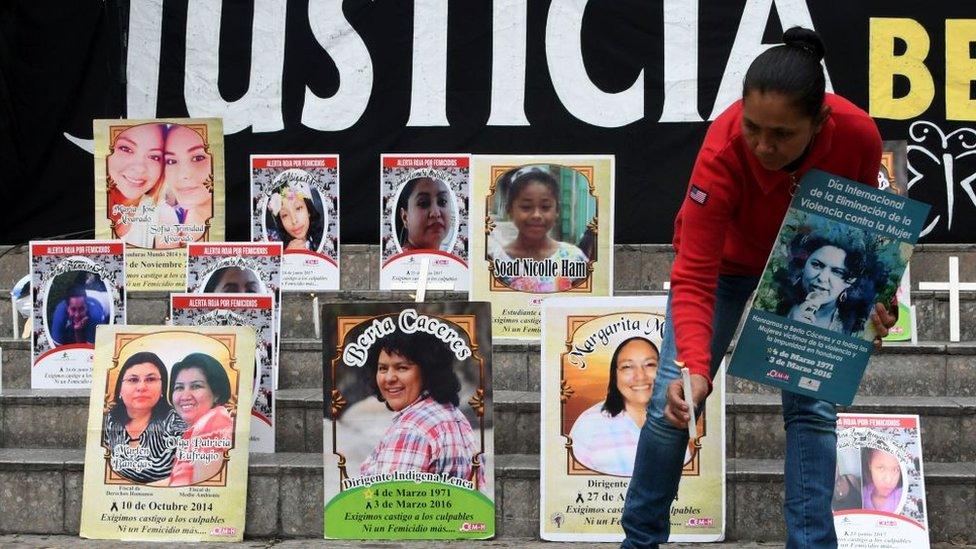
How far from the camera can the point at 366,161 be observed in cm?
634

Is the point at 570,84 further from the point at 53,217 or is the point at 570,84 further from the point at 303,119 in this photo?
the point at 53,217

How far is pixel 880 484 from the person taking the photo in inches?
155

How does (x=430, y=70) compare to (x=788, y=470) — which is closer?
(x=788, y=470)

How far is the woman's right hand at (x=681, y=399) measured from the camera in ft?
8.83

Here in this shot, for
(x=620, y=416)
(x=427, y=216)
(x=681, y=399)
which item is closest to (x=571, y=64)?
(x=427, y=216)

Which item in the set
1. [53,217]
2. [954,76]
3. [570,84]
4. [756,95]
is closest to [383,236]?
[570,84]

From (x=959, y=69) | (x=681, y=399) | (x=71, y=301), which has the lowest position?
(x=681, y=399)

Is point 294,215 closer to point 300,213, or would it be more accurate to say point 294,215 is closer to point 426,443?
point 300,213

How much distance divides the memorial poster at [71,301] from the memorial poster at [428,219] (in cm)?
113

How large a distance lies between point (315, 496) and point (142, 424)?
61 cm

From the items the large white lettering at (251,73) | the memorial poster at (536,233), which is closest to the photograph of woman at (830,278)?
the memorial poster at (536,233)

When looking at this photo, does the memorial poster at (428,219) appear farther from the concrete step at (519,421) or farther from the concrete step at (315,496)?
the concrete step at (315,496)

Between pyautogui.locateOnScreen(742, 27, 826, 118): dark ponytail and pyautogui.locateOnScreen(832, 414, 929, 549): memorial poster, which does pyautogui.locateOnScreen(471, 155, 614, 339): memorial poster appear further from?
pyautogui.locateOnScreen(742, 27, 826, 118): dark ponytail

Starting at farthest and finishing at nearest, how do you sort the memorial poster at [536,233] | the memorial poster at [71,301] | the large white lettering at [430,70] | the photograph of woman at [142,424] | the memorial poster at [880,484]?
the large white lettering at [430,70] → the memorial poster at [536,233] → the memorial poster at [71,301] → the photograph of woman at [142,424] → the memorial poster at [880,484]
